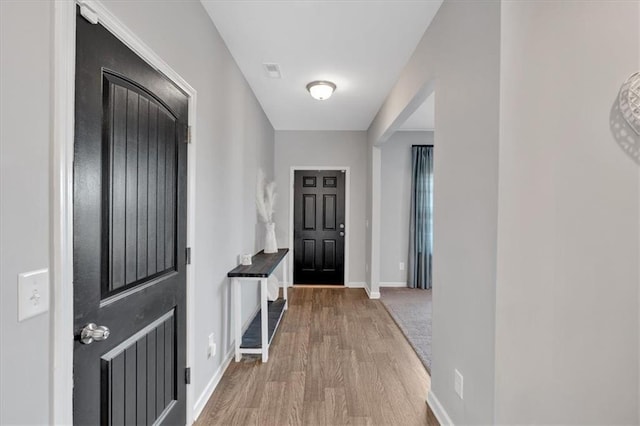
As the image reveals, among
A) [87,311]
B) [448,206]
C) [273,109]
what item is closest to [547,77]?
[448,206]

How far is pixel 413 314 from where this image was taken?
3.89m

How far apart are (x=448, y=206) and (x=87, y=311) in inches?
70.9

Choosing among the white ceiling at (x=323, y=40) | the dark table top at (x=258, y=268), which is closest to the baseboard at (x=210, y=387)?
the dark table top at (x=258, y=268)

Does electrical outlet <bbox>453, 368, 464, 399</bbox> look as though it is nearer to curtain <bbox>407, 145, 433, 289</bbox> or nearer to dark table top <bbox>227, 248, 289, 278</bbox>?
dark table top <bbox>227, 248, 289, 278</bbox>

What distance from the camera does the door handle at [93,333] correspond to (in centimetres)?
103

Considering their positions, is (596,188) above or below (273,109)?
below

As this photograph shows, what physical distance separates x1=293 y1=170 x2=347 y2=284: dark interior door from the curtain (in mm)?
1215

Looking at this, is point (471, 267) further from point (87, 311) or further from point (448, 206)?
point (87, 311)

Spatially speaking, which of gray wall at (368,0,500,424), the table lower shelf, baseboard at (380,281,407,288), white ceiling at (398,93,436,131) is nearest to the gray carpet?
baseboard at (380,281,407,288)

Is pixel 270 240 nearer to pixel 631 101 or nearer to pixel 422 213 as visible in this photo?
pixel 422 213

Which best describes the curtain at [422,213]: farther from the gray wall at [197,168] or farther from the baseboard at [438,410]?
the baseboard at [438,410]

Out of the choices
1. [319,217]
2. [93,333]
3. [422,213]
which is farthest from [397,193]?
[93,333]

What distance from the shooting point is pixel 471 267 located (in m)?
1.56

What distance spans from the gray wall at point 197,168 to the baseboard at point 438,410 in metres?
1.52
